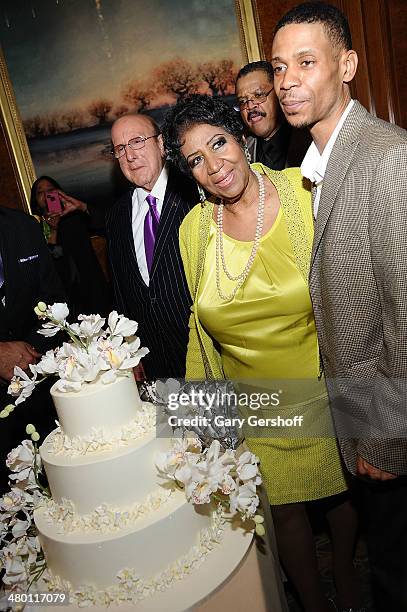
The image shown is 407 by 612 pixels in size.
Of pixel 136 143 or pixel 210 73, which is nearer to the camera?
pixel 136 143

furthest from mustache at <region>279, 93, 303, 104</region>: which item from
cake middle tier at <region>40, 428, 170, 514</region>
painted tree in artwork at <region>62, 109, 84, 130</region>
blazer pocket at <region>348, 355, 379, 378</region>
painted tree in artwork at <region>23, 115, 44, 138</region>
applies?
painted tree in artwork at <region>23, 115, 44, 138</region>

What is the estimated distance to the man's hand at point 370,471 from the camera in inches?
59.5

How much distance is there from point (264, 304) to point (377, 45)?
9.42 feet

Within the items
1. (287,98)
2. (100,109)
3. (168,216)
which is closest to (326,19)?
(287,98)

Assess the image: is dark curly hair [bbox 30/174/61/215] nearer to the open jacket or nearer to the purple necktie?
the purple necktie

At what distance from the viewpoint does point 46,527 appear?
1.44 m

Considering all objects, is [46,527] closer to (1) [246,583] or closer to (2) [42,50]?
(1) [246,583]

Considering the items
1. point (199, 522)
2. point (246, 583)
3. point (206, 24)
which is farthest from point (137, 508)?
point (206, 24)

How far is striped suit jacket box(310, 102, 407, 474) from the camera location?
4.29 feet

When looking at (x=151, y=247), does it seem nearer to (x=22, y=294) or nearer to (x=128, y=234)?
(x=128, y=234)

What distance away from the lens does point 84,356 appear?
1457mm

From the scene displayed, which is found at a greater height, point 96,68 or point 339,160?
point 96,68

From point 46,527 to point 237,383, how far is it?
83cm

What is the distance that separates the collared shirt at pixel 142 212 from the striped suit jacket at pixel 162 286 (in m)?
0.02
